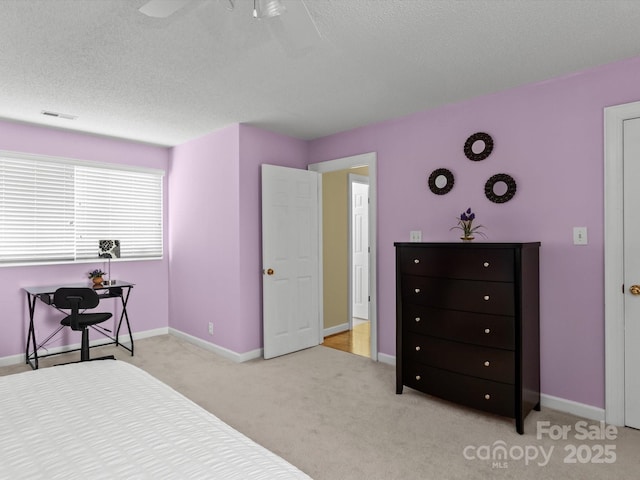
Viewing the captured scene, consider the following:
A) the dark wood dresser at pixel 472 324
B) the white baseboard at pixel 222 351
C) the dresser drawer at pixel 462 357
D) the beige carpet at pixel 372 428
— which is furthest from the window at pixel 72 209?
the dresser drawer at pixel 462 357

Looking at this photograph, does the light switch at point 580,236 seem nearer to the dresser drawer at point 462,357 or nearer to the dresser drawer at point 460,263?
the dresser drawer at point 460,263

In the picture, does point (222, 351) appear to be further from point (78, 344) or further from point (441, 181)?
point (441, 181)

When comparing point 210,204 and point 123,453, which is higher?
point 210,204

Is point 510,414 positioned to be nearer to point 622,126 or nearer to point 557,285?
point 557,285

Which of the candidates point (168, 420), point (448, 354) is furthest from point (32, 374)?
point (448, 354)

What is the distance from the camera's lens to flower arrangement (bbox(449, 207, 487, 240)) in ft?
9.91

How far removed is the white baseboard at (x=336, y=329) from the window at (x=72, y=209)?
92.1 inches

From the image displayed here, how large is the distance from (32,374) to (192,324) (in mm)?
2664

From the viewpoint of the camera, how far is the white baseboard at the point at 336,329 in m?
4.92

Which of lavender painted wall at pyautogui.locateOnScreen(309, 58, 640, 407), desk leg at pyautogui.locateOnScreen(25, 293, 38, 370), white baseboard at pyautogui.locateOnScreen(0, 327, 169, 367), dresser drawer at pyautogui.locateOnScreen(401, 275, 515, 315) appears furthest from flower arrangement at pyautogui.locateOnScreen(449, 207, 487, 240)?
desk leg at pyautogui.locateOnScreen(25, 293, 38, 370)

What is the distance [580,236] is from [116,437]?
293 centimetres

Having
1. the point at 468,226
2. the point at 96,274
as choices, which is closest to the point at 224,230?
the point at 96,274

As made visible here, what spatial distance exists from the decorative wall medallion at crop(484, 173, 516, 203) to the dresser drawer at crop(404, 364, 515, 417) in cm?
139

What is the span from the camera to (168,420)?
139 centimetres
